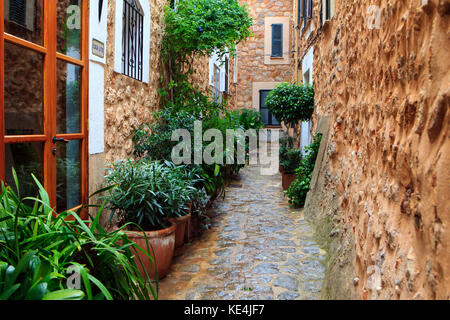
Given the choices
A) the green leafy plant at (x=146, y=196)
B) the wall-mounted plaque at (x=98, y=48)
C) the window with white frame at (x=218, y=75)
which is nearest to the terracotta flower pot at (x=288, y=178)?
the window with white frame at (x=218, y=75)

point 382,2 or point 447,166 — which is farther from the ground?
point 382,2

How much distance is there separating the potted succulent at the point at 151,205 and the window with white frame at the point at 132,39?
1292 millimetres

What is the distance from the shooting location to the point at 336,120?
13.8 feet

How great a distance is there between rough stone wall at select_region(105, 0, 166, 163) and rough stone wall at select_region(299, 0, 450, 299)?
237 cm

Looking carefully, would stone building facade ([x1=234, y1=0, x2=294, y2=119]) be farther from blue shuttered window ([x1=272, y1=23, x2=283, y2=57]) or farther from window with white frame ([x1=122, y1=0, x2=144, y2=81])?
window with white frame ([x1=122, y1=0, x2=144, y2=81])

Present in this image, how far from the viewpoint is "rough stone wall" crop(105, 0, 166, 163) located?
396 cm

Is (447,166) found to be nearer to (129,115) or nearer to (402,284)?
(402,284)

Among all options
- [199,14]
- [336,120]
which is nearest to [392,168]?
[336,120]

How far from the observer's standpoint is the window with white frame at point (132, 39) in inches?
164

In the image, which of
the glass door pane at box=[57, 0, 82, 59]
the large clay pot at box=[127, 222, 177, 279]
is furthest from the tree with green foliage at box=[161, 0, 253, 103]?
the large clay pot at box=[127, 222, 177, 279]
